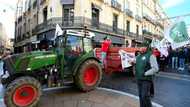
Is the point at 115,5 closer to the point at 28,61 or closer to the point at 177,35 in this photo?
the point at 177,35

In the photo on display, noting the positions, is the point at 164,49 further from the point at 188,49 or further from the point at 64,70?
the point at 64,70

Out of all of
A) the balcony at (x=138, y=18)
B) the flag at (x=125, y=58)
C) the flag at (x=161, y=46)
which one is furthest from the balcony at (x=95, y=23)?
the balcony at (x=138, y=18)

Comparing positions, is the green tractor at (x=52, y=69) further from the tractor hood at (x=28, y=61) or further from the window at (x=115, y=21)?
the window at (x=115, y=21)

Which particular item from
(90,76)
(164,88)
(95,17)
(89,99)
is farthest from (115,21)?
(89,99)

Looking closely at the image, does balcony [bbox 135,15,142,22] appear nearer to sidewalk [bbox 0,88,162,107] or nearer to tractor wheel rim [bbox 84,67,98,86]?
tractor wheel rim [bbox 84,67,98,86]

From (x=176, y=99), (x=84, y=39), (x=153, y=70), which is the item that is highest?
(x=84, y=39)

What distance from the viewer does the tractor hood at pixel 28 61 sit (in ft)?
23.3

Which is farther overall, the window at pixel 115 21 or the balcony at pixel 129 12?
the balcony at pixel 129 12

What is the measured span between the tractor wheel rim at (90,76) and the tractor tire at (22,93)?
87.6 inches

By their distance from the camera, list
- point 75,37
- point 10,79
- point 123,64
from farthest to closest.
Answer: point 123,64, point 75,37, point 10,79

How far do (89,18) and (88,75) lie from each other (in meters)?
14.6

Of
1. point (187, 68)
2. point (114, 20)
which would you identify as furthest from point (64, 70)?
point (114, 20)

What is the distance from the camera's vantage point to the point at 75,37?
8656mm

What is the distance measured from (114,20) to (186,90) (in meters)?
20.1
